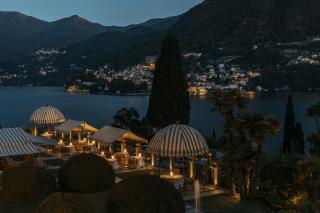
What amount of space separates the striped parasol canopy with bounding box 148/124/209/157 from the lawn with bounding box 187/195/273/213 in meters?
2.43

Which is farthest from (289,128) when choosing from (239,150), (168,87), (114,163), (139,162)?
(239,150)

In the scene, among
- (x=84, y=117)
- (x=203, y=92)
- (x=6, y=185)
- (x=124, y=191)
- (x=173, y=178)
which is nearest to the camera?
(x=124, y=191)

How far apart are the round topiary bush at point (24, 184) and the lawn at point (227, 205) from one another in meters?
5.99

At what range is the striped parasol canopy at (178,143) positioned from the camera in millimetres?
20141

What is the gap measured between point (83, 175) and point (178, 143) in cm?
514

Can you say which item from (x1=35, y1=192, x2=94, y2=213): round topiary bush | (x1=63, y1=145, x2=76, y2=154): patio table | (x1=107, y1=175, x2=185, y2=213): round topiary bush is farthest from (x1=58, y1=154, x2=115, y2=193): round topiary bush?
(x1=63, y1=145, x2=76, y2=154): patio table

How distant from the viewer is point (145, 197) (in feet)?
42.6

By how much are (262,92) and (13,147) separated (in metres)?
145

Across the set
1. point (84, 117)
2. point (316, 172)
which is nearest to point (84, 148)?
point (316, 172)

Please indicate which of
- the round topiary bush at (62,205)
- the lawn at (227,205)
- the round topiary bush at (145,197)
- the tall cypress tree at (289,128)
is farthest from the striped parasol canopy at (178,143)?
the tall cypress tree at (289,128)

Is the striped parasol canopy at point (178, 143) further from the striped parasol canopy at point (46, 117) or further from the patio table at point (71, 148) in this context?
the striped parasol canopy at point (46, 117)

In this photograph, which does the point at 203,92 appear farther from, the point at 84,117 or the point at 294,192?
Result: the point at 294,192

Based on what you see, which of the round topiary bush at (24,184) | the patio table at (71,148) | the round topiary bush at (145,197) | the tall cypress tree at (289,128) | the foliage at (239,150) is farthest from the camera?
the tall cypress tree at (289,128)

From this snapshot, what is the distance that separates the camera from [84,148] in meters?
29.2
